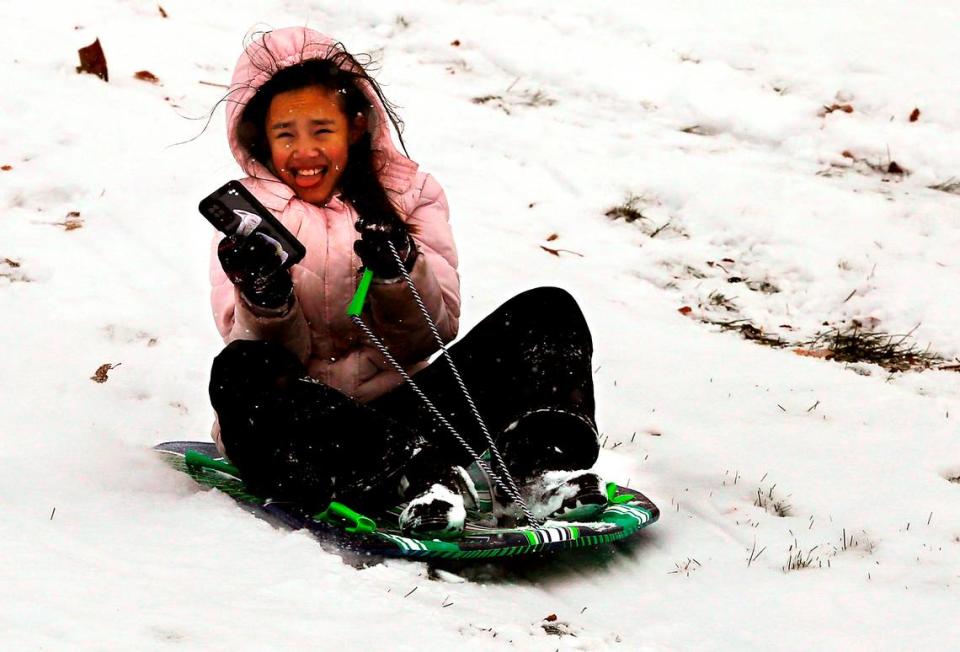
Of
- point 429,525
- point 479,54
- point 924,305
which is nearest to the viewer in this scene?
point 429,525

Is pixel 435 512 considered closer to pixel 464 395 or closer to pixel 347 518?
pixel 347 518

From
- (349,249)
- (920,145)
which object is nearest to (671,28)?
(920,145)

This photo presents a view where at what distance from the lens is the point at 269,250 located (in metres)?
3.45

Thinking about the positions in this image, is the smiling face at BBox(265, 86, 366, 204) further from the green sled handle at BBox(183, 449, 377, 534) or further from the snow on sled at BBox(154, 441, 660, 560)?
the green sled handle at BBox(183, 449, 377, 534)

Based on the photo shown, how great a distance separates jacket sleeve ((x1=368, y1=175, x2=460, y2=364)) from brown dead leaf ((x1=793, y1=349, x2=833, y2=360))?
2.24m

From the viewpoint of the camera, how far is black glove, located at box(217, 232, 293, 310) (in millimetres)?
3414

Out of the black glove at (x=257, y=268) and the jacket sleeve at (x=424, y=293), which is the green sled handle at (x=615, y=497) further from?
the black glove at (x=257, y=268)

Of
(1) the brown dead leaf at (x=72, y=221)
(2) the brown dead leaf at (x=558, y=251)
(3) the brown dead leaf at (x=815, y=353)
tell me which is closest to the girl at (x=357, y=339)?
(1) the brown dead leaf at (x=72, y=221)

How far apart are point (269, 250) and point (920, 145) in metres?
5.39

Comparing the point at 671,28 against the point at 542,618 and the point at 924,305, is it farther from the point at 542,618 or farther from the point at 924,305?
the point at 542,618

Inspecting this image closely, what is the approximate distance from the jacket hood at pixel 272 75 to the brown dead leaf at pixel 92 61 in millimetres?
3672

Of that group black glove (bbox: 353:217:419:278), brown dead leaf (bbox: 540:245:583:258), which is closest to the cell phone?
black glove (bbox: 353:217:419:278)

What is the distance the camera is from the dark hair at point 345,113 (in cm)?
407

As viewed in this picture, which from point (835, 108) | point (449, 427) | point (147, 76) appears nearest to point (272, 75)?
point (449, 427)
